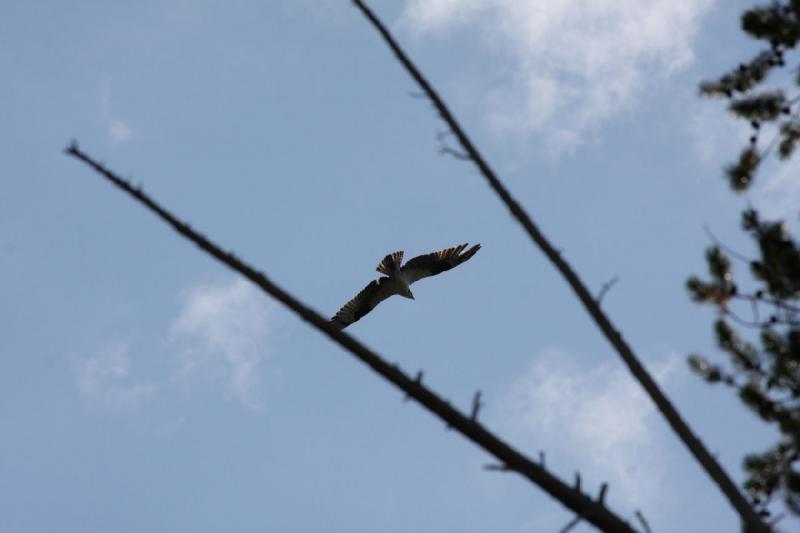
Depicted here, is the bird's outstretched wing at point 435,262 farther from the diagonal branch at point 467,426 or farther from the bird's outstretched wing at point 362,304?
the diagonal branch at point 467,426

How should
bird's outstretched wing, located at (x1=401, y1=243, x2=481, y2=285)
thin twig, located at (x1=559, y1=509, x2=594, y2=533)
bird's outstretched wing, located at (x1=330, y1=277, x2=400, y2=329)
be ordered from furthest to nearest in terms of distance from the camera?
bird's outstretched wing, located at (x1=330, y1=277, x2=400, y2=329), bird's outstretched wing, located at (x1=401, y1=243, x2=481, y2=285), thin twig, located at (x1=559, y1=509, x2=594, y2=533)

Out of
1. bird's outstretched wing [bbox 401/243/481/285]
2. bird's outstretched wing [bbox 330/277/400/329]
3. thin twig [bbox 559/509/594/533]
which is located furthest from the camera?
bird's outstretched wing [bbox 330/277/400/329]

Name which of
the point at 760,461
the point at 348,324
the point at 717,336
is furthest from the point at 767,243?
the point at 348,324

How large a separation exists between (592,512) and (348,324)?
13.0 m

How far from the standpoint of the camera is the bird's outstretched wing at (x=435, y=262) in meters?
16.9

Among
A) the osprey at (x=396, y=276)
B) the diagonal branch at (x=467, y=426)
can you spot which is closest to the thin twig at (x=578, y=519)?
the diagonal branch at (x=467, y=426)

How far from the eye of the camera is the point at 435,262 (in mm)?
17219

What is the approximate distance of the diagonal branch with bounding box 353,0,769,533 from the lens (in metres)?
5.35

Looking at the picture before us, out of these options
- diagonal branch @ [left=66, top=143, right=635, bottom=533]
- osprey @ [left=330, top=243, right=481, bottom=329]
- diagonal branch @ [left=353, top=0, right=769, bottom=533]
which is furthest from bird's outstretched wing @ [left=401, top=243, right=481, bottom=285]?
diagonal branch @ [left=66, top=143, right=635, bottom=533]

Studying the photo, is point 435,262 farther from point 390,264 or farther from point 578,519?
point 578,519

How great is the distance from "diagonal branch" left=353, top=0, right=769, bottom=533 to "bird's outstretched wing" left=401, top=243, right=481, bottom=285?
31.8 feet

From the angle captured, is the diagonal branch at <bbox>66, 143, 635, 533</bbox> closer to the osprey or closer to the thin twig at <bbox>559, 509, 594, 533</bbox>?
the thin twig at <bbox>559, 509, 594, 533</bbox>

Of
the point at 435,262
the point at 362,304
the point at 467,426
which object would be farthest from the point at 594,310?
the point at 362,304

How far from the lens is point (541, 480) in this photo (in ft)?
17.6
